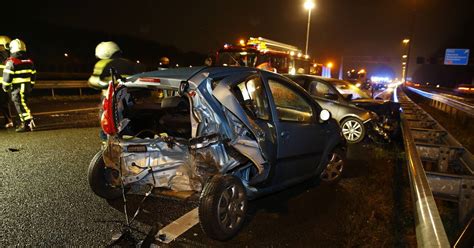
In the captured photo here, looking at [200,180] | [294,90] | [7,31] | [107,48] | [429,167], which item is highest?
[7,31]

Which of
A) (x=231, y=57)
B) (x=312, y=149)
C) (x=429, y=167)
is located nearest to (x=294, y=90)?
(x=312, y=149)

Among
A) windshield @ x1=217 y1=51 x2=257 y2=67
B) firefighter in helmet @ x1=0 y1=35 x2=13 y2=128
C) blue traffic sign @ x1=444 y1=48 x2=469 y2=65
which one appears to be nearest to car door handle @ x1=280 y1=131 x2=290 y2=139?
firefighter in helmet @ x1=0 y1=35 x2=13 y2=128

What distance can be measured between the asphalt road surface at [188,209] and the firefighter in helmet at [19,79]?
2310 mm

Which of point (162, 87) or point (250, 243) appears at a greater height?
point (162, 87)

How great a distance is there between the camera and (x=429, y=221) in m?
2.60

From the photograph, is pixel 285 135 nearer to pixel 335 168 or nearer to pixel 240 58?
pixel 335 168

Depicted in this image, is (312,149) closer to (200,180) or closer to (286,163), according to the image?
(286,163)

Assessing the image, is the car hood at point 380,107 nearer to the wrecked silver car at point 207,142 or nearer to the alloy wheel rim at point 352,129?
the alloy wheel rim at point 352,129

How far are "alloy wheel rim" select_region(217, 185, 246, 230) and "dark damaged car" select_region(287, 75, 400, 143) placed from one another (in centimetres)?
504

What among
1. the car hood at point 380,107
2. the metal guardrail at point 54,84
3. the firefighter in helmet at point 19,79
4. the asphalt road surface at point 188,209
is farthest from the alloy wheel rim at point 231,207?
the metal guardrail at point 54,84

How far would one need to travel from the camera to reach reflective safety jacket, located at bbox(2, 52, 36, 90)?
26.9 feet

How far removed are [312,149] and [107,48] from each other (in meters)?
4.87

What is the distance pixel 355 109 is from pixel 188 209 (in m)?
5.41

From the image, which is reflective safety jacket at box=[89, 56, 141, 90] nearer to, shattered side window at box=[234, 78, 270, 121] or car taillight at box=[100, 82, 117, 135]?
car taillight at box=[100, 82, 117, 135]
